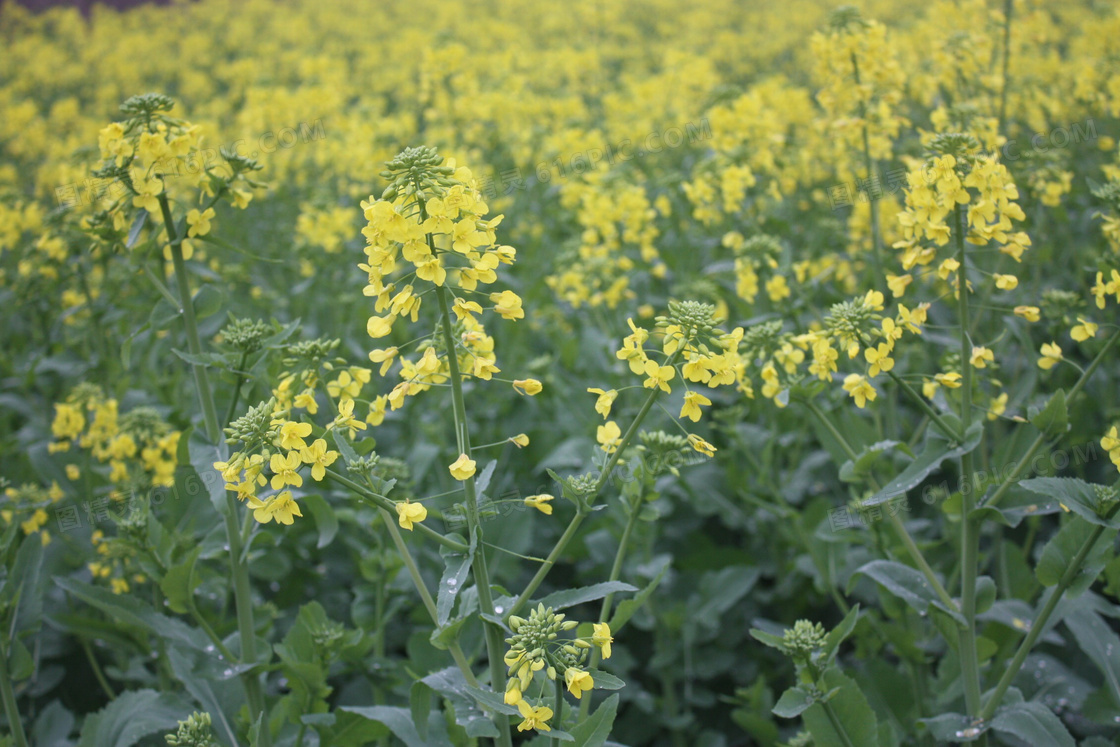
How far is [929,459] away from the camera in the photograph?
260 cm

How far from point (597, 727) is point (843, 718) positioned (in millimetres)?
1002

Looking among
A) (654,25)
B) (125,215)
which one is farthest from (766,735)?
(654,25)

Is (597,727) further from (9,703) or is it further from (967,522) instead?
(9,703)

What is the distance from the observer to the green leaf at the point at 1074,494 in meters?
2.31

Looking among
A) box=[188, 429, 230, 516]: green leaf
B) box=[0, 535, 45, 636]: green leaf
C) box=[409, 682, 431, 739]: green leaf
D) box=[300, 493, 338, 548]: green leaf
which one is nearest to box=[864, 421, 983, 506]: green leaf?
box=[409, 682, 431, 739]: green leaf

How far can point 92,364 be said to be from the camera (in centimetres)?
462

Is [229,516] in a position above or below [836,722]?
above

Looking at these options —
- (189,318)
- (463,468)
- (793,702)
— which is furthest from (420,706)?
(189,318)

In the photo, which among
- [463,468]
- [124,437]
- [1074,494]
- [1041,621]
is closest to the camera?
[463,468]

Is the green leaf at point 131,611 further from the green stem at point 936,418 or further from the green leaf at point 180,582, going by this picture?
the green stem at point 936,418

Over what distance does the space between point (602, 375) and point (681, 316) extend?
3.05m

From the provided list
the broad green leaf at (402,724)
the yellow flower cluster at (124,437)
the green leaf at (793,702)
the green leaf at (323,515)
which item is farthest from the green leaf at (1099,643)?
the yellow flower cluster at (124,437)

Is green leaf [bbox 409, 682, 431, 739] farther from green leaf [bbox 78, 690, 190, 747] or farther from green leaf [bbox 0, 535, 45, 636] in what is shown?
green leaf [bbox 0, 535, 45, 636]

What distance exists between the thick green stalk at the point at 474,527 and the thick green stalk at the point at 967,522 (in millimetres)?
1638
